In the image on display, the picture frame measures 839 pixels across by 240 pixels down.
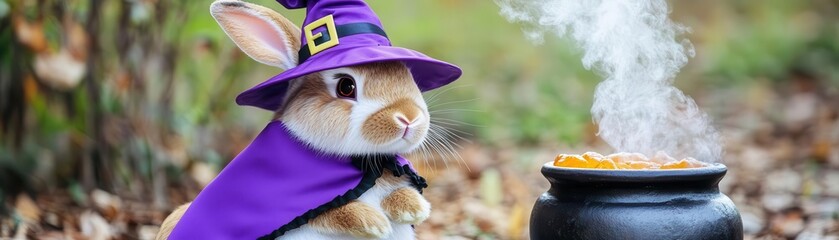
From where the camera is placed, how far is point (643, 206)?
288cm

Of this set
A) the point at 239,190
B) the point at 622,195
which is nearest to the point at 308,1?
the point at 239,190

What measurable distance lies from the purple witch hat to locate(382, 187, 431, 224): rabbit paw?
0.40m

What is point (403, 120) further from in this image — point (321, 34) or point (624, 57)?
point (624, 57)

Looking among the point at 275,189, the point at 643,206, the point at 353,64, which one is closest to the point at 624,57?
the point at 643,206

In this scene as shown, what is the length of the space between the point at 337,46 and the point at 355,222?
A: 1.65ft

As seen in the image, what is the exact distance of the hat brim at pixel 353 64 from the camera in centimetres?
273

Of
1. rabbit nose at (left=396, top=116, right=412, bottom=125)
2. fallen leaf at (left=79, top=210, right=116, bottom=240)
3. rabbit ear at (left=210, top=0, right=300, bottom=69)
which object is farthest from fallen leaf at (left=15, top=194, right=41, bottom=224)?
rabbit nose at (left=396, top=116, right=412, bottom=125)

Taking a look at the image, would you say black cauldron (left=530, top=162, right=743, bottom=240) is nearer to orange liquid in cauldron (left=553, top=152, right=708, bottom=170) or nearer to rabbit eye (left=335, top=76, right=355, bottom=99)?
orange liquid in cauldron (left=553, top=152, right=708, bottom=170)

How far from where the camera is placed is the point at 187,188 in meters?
5.45

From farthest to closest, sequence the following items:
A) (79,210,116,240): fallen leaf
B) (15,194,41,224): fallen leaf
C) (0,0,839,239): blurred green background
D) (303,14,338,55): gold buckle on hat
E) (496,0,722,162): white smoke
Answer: (0,0,839,239): blurred green background < (15,194,41,224): fallen leaf < (79,210,116,240): fallen leaf < (496,0,722,162): white smoke < (303,14,338,55): gold buckle on hat

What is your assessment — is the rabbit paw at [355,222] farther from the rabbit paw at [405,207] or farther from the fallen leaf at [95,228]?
the fallen leaf at [95,228]

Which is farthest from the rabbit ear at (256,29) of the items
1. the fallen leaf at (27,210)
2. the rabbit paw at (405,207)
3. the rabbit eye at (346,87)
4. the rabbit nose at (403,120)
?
the fallen leaf at (27,210)

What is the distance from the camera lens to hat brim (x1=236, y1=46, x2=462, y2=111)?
2.73 m

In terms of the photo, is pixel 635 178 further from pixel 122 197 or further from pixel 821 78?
pixel 821 78
